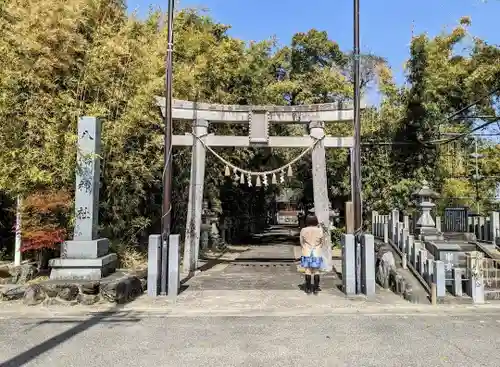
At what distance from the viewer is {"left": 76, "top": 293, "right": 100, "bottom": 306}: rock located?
6984 mm

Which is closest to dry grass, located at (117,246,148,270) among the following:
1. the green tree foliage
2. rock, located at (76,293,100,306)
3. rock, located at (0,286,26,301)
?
the green tree foliage

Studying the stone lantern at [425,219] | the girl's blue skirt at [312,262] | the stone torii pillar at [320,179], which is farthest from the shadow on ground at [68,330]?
the stone lantern at [425,219]

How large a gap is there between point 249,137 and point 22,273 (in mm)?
5712

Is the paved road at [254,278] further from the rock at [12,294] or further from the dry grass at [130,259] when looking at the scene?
the rock at [12,294]

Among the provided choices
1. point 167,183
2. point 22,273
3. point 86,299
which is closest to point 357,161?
point 167,183

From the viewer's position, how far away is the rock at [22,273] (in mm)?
8398

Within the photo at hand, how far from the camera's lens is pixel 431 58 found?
59.2 feet

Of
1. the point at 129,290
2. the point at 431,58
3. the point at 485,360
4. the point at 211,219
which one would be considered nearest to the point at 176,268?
the point at 129,290

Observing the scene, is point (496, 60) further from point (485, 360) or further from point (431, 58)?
point (485, 360)

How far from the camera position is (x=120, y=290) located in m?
7.18

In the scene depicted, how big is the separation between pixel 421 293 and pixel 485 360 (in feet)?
10.1

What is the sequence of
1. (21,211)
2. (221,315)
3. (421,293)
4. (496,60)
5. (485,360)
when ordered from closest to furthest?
(485,360) < (221,315) < (421,293) < (21,211) < (496,60)

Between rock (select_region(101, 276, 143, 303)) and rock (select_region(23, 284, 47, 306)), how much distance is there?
0.94m

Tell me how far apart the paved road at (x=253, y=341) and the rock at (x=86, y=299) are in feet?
2.86
